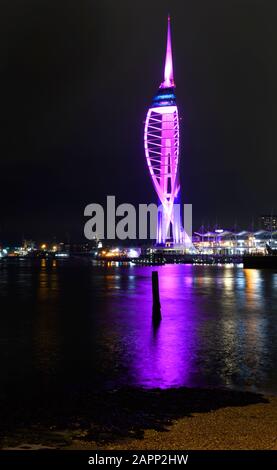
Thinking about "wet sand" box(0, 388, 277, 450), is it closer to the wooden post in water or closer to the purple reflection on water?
the purple reflection on water

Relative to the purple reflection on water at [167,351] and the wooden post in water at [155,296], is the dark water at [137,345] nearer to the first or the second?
the purple reflection on water at [167,351]

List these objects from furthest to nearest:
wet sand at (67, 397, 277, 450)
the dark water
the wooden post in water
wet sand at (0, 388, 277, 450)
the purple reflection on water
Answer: the wooden post in water → the purple reflection on water → the dark water → wet sand at (0, 388, 277, 450) → wet sand at (67, 397, 277, 450)

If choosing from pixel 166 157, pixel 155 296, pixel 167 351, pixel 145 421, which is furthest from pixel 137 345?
pixel 166 157

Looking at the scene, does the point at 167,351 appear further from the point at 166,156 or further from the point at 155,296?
the point at 166,156

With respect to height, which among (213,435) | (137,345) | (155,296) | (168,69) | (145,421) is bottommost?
(137,345)

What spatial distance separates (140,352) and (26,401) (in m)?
5.58

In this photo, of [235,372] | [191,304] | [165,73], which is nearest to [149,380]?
[235,372]

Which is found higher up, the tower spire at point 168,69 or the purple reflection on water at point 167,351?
the tower spire at point 168,69

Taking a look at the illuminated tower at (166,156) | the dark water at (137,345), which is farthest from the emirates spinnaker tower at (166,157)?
the dark water at (137,345)

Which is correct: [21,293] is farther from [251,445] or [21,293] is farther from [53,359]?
[251,445]

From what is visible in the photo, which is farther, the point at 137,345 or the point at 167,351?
the point at 137,345

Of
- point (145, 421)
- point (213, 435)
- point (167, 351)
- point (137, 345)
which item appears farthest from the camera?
point (137, 345)

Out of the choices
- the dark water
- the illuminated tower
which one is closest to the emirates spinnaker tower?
the illuminated tower
